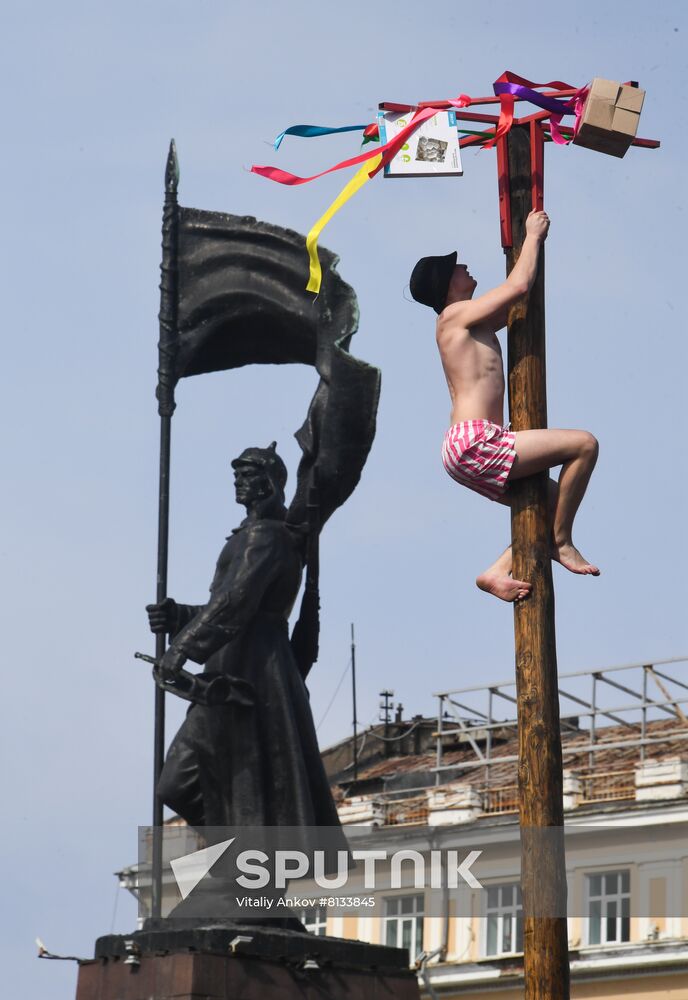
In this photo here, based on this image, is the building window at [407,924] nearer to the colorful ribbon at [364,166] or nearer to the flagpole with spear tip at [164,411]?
the flagpole with spear tip at [164,411]

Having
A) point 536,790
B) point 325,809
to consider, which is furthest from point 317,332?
point 536,790

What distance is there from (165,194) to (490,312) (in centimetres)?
621

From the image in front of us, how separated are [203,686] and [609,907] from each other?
30.0 m

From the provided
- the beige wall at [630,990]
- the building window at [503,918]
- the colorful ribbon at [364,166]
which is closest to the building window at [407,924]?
the building window at [503,918]

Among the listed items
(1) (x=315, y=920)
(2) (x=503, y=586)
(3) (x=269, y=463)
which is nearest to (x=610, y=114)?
(2) (x=503, y=586)

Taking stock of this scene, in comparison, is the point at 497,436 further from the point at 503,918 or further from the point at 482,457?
the point at 503,918

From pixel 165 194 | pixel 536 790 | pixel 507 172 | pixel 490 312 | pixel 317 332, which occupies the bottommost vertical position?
pixel 536 790

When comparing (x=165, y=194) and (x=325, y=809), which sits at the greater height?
(x=165, y=194)

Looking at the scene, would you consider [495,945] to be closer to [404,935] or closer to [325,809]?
[404,935]

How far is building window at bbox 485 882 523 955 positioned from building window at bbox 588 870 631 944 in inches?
54.2

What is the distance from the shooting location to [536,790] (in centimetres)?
1048

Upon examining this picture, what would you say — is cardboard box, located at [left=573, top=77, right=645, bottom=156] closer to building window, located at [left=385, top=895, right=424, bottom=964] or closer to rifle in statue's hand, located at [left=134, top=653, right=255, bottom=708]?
rifle in statue's hand, located at [left=134, top=653, right=255, bottom=708]

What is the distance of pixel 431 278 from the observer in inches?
462

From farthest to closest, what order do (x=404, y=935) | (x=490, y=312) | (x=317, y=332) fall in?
(x=404, y=935) < (x=317, y=332) < (x=490, y=312)
